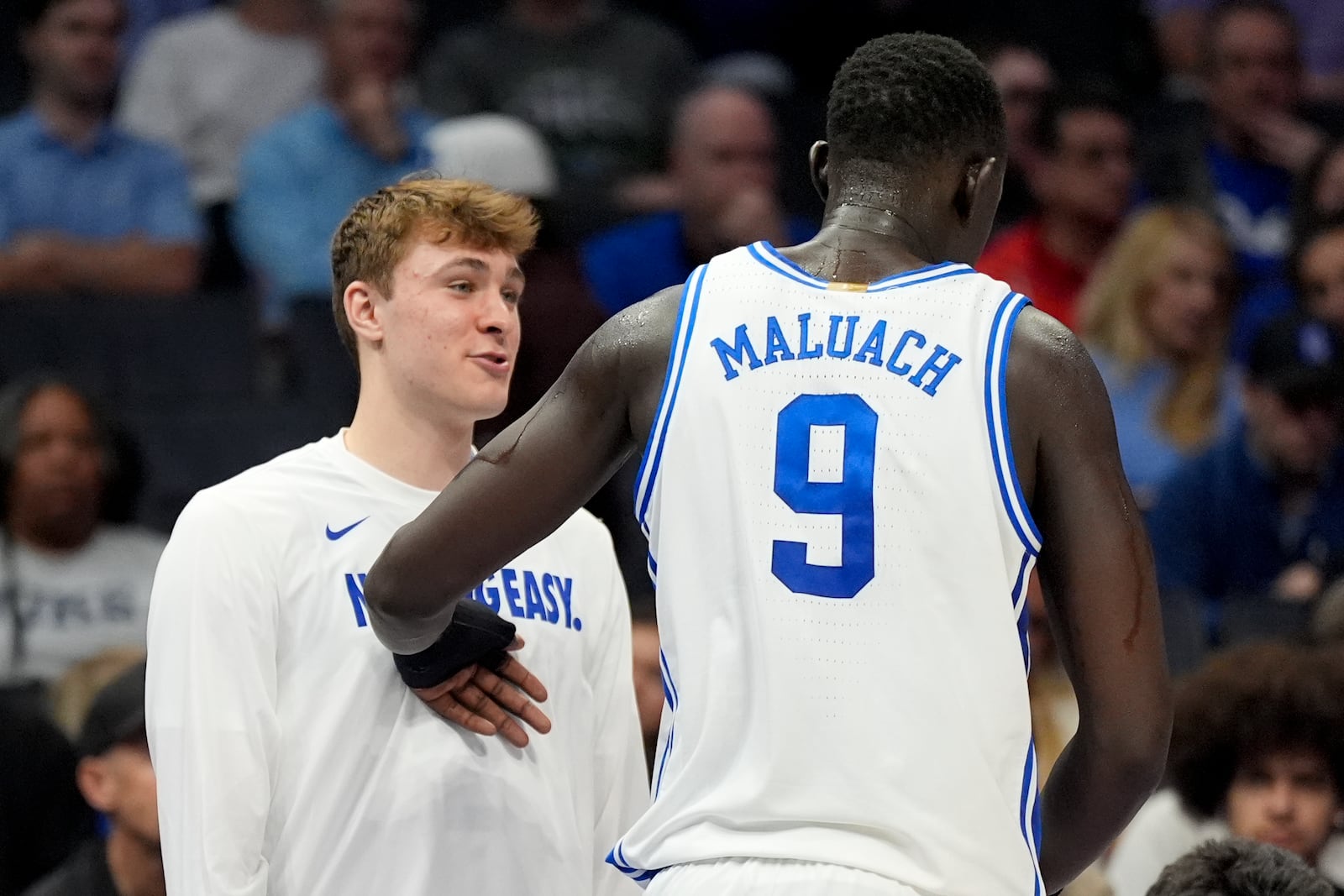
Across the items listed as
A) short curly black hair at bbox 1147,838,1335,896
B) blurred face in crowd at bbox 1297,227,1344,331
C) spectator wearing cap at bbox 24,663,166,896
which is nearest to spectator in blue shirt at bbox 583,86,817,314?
blurred face in crowd at bbox 1297,227,1344,331

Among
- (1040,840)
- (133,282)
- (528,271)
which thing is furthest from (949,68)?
(133,282)

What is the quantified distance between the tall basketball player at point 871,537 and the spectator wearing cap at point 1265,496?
168 inches

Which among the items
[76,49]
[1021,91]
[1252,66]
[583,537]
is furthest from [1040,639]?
[76,49]

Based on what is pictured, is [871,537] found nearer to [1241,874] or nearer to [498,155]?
[1241,874]

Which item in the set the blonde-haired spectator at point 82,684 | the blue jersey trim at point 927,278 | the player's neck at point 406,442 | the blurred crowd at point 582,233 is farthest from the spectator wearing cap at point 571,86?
the blue jersey trim at point 927,278

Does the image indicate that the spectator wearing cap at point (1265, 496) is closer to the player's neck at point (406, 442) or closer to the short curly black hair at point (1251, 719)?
the short curly black hair at point (1251, 719)

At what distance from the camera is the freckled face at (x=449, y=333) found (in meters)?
3.58

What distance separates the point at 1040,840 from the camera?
2.80 metres

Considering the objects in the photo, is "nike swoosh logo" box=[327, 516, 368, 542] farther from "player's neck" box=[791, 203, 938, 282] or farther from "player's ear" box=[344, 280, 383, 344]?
"player's neck" box=[791, 203, 938, 282]

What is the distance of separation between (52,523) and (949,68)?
4625mm

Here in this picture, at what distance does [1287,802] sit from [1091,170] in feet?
12.7

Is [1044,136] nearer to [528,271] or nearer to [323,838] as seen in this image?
[528,271]

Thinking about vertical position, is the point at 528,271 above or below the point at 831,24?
below

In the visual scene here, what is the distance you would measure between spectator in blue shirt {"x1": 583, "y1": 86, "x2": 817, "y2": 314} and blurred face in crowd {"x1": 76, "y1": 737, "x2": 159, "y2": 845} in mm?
3198
